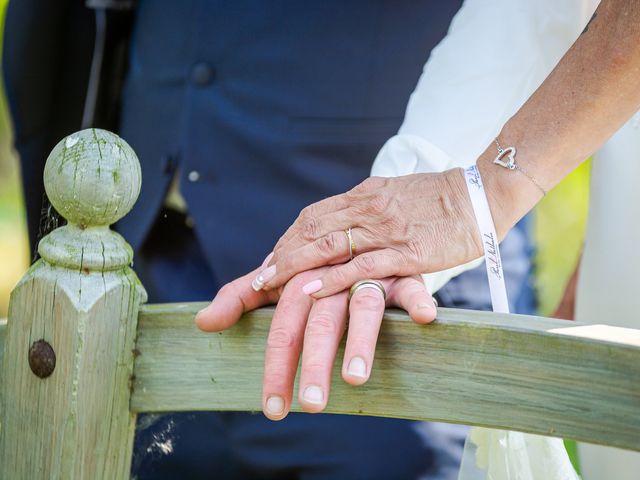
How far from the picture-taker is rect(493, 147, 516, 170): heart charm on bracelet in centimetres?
87

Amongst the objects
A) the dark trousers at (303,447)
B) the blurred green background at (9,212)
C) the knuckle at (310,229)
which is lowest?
the dark trousers at (303,447)

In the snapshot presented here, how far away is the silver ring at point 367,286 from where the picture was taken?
2.53ft

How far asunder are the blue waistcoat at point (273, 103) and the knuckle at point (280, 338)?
744mm

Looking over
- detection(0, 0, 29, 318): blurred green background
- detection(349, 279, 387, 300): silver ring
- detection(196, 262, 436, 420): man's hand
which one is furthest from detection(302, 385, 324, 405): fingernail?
detection(0, 0, 29, 318): blurred green background

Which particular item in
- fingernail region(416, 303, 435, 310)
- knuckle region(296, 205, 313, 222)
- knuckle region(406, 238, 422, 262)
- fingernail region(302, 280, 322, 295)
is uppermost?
knuckle region(296, 205, 313, 222)

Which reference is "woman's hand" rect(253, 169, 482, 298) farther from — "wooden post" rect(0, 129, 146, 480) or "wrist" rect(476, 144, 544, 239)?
"wooden post" rect(0, 129, 146, 480)

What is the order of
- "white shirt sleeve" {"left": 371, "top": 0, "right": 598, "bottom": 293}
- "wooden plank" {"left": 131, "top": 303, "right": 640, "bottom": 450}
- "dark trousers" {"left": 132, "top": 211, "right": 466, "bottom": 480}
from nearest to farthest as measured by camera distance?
"wooden plank" {"left": 131, "top": 303, "right": 640, "bottom": 450} < "white shirt sleeve" {"left": 371, "top": 0, "right": 598, "bottom": 293} < "dark trousers" {"left": 132, "top": 211, "right": 466, "bottom": 480}

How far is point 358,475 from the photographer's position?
1.45 meters

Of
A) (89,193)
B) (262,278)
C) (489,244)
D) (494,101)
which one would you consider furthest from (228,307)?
(494,101)

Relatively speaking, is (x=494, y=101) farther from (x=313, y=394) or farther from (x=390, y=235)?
(x=313, y=394)

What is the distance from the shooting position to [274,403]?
2.41 ft

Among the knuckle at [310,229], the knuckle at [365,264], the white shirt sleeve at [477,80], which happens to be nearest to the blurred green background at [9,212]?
the white shirt sleeve at [477,80]

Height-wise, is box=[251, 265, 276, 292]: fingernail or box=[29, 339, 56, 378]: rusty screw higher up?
box=[251, 265, 276, 292]: fingernail

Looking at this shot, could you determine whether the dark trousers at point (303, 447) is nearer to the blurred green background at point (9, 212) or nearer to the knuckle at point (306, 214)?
the knuckle at point (306, 214)
